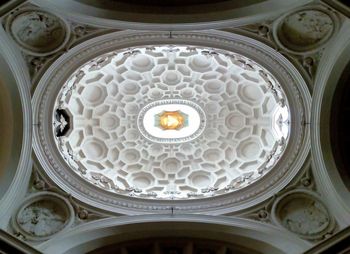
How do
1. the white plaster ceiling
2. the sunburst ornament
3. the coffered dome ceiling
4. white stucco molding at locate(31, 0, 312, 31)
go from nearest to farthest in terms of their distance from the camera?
white stucco molding at locate(31, 0, 312, 31)
the coffered dome ceiling
the white plaster ceiling
the sunburst ornament

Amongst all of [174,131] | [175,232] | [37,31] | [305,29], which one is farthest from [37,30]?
[174,131]

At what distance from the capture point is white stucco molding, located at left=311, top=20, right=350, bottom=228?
42.6ft

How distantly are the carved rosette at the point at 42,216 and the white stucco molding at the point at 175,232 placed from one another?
39 cm

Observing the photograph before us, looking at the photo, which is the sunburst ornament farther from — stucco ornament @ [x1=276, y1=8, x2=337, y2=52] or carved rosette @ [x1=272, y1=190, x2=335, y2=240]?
stucco ornament @ [x1=276, y1=8, x2=337, y2=52]

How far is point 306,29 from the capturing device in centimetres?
1325

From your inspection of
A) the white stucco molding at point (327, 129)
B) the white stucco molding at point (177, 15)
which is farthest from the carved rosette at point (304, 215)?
the white stucco molding at point (177, 15)

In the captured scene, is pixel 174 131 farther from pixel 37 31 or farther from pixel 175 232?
pixel 37 31

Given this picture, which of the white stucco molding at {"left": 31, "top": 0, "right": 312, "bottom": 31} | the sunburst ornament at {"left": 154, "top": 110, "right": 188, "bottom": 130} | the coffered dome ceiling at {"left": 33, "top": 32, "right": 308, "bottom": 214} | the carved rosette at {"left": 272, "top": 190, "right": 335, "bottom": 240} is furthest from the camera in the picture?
the sunburst ornament at {"left": 154, "top": 110, "right": 188, "bottom": 130}

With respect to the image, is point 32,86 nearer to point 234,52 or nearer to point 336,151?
point 234,52

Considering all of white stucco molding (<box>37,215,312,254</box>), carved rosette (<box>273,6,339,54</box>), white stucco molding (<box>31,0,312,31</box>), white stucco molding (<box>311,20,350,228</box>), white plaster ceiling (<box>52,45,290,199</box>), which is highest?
white plaster ceiling (<box>52,45,290,199</box>)

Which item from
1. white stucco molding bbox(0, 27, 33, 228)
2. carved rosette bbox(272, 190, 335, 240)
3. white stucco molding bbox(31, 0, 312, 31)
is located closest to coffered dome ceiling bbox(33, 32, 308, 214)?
white stucco molding bbox(0, 27, 33, 228)

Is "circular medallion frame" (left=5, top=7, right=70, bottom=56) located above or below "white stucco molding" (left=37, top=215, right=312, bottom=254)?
above

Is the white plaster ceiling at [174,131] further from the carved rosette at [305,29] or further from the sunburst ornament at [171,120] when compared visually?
the carved rosette at [305,29]

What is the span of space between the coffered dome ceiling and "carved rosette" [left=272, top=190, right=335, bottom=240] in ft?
1.67
